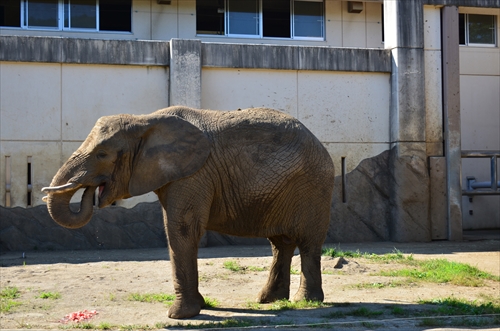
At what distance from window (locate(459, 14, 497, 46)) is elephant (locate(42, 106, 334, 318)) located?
13745 millimetres

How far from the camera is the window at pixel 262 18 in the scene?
63.9 ft

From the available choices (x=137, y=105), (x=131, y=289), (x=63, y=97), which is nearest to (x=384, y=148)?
(x=137, y=105)

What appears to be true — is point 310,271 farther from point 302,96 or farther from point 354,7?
point 354,7

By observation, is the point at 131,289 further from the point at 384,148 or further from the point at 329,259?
the point at 384,148

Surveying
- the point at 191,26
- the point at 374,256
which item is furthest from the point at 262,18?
the point at 374,256

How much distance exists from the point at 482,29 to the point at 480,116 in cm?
264

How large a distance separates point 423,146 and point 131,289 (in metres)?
8.61

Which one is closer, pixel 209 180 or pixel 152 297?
pixel 209 180

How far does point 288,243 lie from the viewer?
8398 millimetres

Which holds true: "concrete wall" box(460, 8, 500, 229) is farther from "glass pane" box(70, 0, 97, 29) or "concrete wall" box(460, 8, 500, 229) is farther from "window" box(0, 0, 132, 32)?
"glass pane" box(70, 0, 97, 29)

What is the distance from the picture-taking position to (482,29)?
2045cm

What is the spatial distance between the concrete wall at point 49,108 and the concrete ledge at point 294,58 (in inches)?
63.0

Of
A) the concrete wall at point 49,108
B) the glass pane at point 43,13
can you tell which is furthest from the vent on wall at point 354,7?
the glass pane at point 43,13

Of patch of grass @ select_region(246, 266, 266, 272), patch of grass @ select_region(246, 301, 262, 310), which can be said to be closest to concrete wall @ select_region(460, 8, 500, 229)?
patch of grass @ select_region(246, 266, 266, 272)
